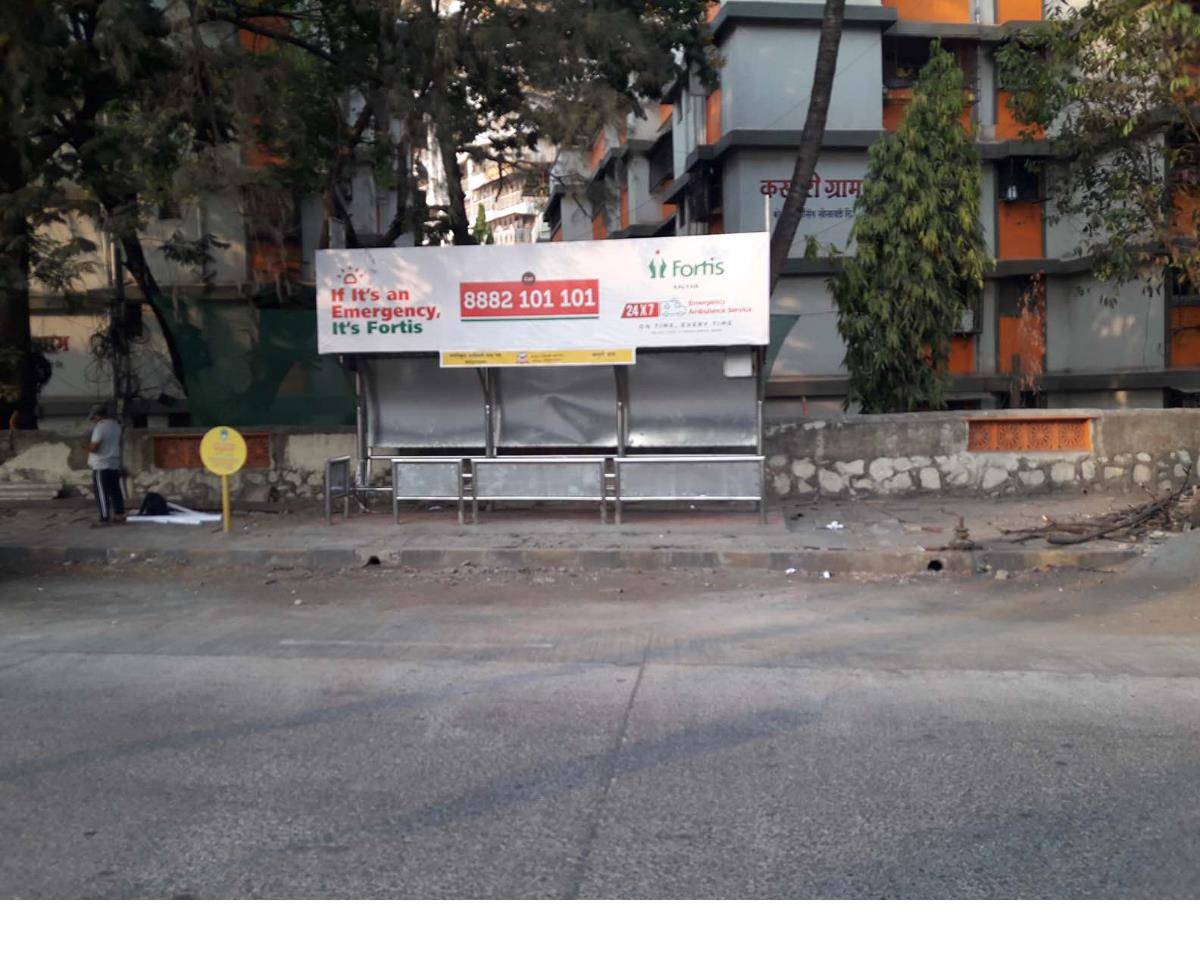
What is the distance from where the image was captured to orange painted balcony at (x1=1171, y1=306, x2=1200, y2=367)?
24.9m

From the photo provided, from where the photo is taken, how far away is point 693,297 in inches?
511

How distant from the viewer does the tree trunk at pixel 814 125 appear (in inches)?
567

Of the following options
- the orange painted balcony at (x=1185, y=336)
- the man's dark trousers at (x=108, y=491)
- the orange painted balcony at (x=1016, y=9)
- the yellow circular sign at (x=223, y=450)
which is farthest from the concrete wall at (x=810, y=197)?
the man's dark trousers at (x=108, y=491)

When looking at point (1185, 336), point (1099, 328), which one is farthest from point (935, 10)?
point (1185, 336)

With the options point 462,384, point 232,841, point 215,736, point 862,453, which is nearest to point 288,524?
point 462,384

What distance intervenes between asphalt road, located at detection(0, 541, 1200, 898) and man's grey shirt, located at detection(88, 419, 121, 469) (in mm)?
4285

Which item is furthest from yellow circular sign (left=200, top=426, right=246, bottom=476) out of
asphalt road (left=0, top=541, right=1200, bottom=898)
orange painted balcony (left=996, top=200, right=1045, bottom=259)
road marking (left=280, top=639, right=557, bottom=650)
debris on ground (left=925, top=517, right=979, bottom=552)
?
orange painted balcony (left=996, top=200, right=1045, bottom=259)

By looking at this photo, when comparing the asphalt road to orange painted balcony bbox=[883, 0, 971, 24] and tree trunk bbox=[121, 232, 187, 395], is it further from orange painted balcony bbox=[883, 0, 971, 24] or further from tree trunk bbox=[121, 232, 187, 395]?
orange painted balcony bbox=[883, 0, 971, 24]

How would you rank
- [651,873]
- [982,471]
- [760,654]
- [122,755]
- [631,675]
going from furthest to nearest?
[982,471]
[760,654]
[631,675]
[122,755]
[651,873]

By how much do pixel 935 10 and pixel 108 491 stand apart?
20871mm

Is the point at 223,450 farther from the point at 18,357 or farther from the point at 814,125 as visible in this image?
the point at 814,125

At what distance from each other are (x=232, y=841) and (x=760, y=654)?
4247 mm

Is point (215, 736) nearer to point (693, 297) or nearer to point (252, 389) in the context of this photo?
point (693, 297)

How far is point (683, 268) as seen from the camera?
12961 millimetres
